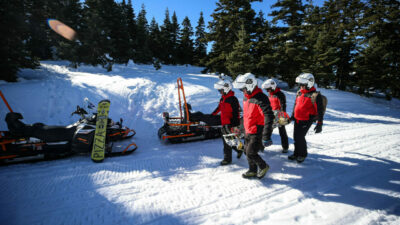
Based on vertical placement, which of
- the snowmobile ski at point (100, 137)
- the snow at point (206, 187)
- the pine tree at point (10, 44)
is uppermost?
the pine tree at point (10, 44)

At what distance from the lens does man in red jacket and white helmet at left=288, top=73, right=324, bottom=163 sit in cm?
358

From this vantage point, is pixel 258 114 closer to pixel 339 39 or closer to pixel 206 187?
pixel 206 187

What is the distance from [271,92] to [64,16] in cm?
2646

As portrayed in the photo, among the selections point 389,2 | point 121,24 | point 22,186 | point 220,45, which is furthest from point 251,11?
point 121,24

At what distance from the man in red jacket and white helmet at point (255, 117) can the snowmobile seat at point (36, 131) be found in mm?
4255

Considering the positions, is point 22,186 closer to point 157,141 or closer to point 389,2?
point 157,141

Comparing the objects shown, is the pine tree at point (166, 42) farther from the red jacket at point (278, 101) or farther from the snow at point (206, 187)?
the red jacket at point (278, 101)

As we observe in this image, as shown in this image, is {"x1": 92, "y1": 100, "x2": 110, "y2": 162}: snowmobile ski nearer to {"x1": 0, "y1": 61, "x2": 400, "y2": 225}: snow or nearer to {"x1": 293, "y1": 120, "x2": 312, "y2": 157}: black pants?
{"x1": 0, "y1": 61, "x2": 400, "y2": 225}: snow

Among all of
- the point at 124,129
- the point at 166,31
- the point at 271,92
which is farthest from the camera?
the point at 166,31

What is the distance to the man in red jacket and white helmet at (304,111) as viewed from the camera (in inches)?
141

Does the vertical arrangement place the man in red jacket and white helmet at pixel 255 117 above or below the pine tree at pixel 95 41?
below

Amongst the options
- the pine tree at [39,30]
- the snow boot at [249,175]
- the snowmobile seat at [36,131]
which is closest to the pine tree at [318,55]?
the snow boot at [249,175]

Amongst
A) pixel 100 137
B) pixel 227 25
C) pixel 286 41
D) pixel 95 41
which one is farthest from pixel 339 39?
pixel 95 41

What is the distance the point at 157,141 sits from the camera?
17.6ft
